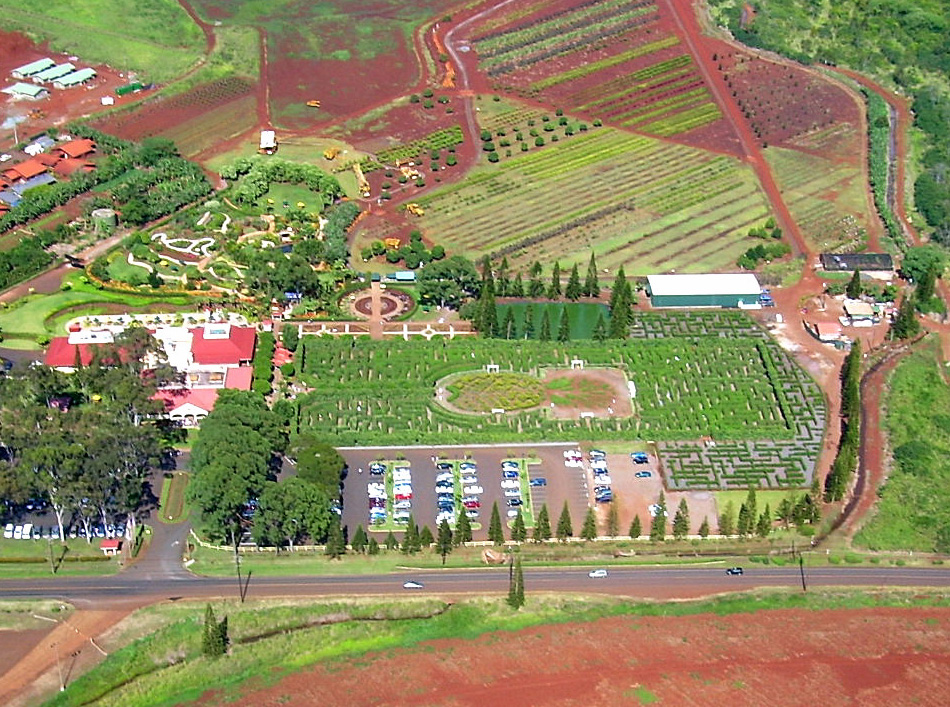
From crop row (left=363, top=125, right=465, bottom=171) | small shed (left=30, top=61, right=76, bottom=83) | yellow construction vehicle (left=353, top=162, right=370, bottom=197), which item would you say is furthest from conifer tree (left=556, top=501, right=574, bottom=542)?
small shed (left=30, top=61, right=76, bottom=83)

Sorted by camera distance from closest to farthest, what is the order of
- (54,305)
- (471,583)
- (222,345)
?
(471,583) → (222,345) → (54,305)

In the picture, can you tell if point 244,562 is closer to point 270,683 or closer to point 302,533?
point 302,533

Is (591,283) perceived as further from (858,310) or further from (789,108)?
(789,108)

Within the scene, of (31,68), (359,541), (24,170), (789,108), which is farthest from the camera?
(789,108)

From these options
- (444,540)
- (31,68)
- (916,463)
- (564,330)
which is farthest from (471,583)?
(31,68)

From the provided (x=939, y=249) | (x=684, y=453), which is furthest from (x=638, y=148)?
(x=684, y=453)

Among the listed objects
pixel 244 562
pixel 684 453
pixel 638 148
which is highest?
pixel 638 148

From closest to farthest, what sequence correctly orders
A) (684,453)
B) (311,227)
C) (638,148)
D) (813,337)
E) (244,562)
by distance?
(244,562) → (684,453) → (813,337) → (311,227) → (638,148)
